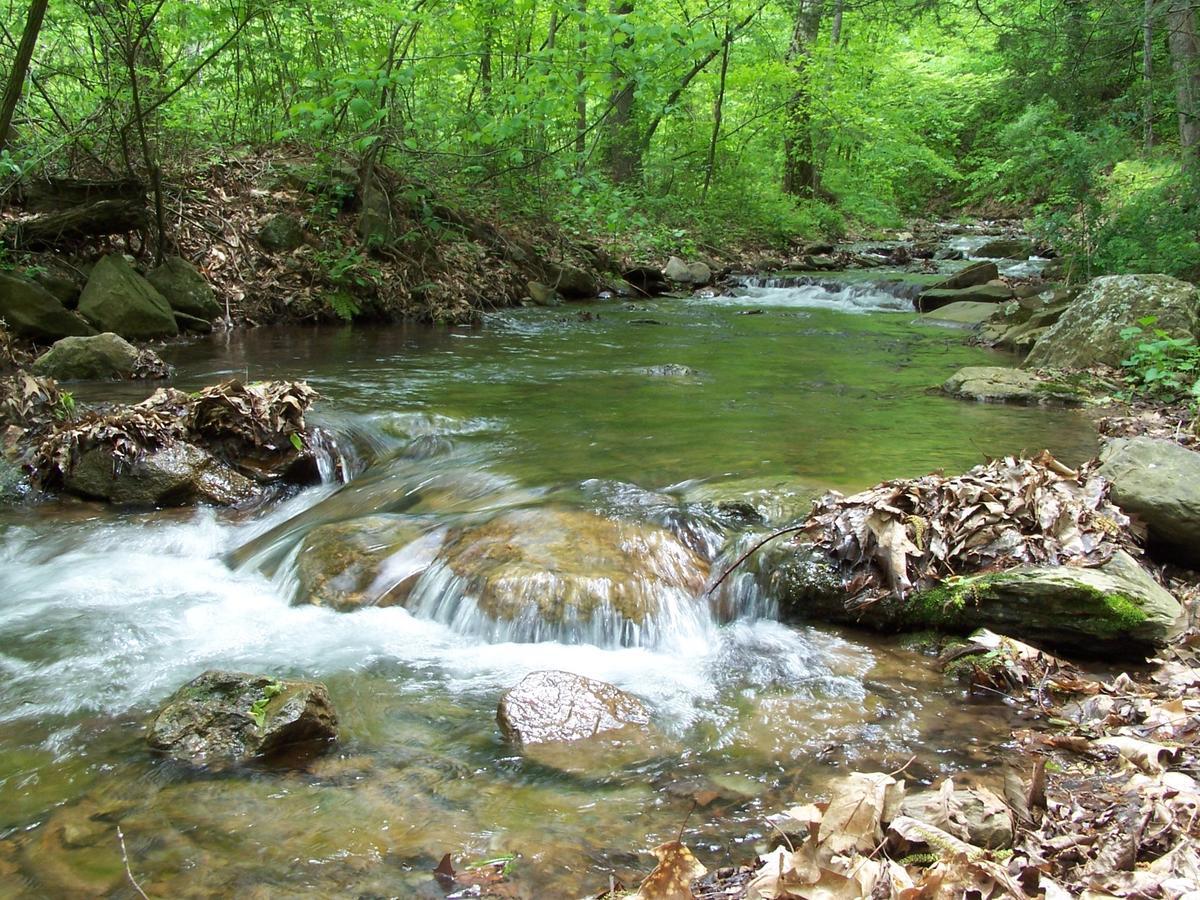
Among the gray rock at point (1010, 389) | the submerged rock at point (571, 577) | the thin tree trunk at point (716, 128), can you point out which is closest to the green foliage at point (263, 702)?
the submerged rock at point (571, 577)

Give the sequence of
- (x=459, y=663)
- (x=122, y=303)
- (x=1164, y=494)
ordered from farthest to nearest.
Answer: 1. (x=122, y=303)
2. (x=1164, y=494)
3. (x=459, y=663)

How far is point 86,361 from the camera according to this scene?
337 inches

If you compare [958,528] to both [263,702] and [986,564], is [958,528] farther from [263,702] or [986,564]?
[263,702]

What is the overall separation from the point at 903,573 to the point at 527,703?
2.06 m

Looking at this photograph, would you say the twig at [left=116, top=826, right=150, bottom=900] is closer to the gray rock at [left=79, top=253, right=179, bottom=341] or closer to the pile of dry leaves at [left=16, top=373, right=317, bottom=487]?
the pile of dry leaves at [left=16, top=373, right=317, bottom=487]

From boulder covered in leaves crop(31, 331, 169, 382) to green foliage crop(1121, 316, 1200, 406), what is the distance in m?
9.83

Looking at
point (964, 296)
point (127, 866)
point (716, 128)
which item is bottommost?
point (127, 866)

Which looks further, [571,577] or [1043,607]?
[571,577]

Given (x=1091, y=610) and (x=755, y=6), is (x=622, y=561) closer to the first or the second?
(x=1091, y=610)

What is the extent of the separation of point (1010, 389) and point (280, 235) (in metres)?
10.2

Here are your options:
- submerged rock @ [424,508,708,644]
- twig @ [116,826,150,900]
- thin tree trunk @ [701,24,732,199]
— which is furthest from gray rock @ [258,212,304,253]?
thin tree trunk @ [701,24,732,199]

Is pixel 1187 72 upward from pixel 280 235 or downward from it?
upward

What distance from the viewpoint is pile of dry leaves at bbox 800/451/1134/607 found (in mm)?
4391

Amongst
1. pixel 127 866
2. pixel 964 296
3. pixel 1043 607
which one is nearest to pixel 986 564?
pixel 1043 607
